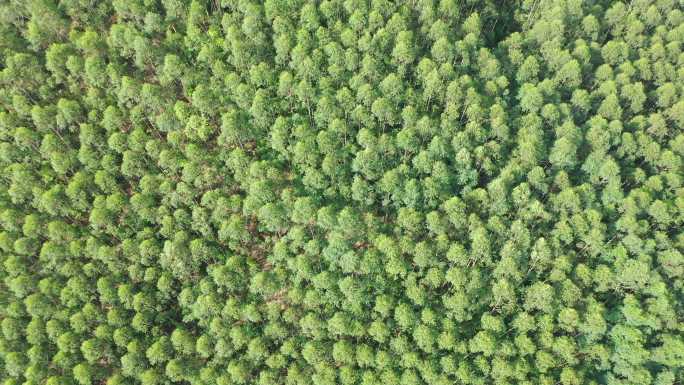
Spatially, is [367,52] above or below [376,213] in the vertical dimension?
above

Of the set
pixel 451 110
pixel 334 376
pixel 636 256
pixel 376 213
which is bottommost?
pixel 334 376

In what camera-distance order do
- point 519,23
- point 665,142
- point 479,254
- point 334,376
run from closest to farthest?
point 334,376, point 479,254, point 665,142, point 519,23

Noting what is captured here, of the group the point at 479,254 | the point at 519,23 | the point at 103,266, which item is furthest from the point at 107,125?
the point at 519,23

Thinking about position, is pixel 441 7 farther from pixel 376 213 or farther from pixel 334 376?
pixel 334 376

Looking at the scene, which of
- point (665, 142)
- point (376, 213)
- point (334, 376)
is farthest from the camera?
point (665, 142)

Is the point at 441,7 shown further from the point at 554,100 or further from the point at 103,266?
the point at 103,266

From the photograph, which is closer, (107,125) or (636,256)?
(636,256)
